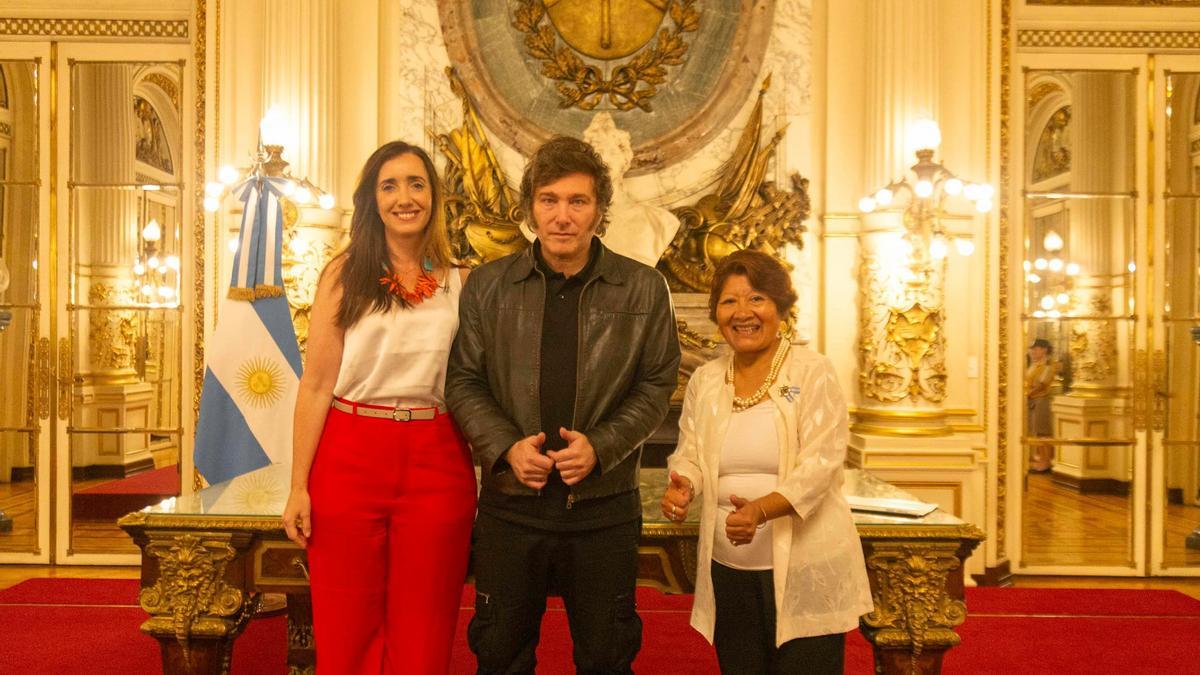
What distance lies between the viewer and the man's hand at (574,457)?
2232 mm

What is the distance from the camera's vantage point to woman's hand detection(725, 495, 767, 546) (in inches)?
90.8

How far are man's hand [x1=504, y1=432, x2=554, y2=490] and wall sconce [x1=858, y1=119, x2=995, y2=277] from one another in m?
4.15

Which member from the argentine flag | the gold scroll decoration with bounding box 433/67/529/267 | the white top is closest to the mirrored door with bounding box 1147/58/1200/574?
the gold scroll decoration with bounding box 433/67/529/267

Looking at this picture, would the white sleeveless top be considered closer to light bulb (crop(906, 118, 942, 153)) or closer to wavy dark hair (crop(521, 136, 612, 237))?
wavy dark hair (crop(521, 136, 612, 237))

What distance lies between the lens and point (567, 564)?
2367 mm

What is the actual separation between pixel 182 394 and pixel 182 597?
13.3 ft

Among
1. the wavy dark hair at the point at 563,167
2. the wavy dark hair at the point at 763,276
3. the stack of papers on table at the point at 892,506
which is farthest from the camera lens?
the stack of papers on table at the point at 892,506

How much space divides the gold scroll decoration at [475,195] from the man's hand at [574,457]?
4.16 meters

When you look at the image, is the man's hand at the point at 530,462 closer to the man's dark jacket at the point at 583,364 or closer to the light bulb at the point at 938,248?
the man's dark jacket at the point at 583,364

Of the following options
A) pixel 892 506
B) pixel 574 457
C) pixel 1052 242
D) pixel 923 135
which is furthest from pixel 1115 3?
pixel 574 457

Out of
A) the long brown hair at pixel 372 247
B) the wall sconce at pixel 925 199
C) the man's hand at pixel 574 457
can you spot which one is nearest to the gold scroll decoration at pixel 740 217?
the wall sconce at pixel 925 199

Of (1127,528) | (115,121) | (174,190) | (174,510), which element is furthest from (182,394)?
(1127,528)

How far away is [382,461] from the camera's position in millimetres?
2391

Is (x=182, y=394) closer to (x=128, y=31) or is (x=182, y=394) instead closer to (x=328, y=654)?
(x=128, y=31)
